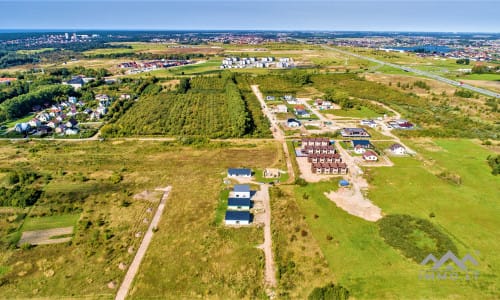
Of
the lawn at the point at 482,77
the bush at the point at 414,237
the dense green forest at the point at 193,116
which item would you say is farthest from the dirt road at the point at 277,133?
the lawn at the point at 482,77

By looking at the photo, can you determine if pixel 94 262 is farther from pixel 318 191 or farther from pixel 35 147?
pixel 35 147

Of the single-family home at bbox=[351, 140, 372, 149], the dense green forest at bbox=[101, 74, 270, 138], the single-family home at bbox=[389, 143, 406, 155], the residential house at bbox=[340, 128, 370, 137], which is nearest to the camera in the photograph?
the single-family home at bbox=[389, 143, 406, 155]

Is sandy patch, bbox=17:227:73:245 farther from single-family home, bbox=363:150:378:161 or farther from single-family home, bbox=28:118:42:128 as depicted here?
single-family home, bbox=363:150:378:161

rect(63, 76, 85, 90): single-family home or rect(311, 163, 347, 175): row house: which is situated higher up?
rect(63, 76, 85, 90): single-family home

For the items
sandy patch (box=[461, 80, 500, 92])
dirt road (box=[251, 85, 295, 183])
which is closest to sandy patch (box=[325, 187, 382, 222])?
dirt road (box=[251, 85, 295, 183])

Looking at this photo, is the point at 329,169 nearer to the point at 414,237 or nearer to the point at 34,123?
the point at 414,237

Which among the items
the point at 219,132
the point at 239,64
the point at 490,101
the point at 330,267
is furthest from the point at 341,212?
the point at 239,64
